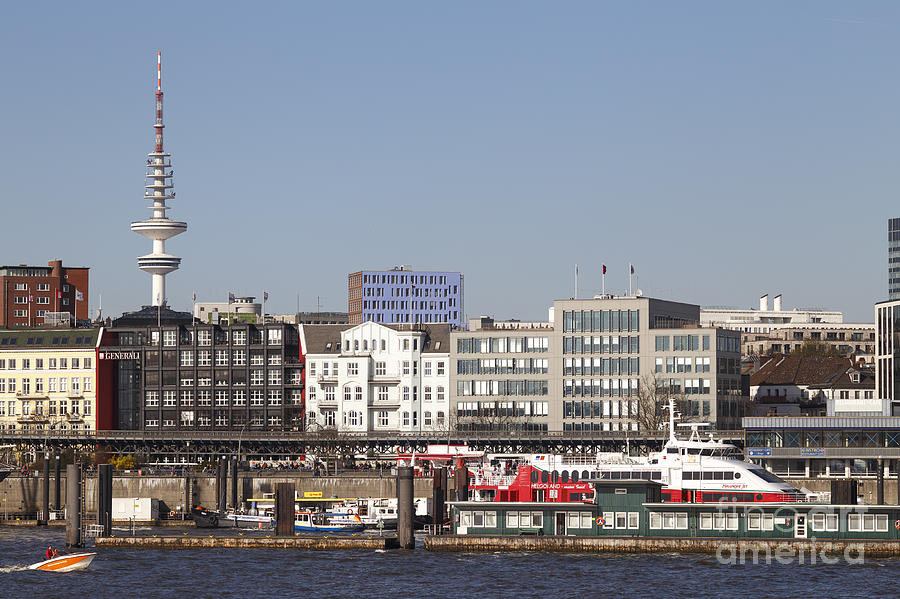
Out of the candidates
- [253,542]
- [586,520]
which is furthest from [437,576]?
[253,542]

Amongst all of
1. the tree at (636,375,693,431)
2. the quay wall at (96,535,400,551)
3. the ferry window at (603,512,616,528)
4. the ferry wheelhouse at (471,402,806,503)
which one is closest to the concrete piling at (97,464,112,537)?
the quay wall at (96,535,400,551)

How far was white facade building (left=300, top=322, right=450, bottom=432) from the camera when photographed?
194625 millimetres

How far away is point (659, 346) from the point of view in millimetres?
186750

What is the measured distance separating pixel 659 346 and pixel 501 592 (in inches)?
3958

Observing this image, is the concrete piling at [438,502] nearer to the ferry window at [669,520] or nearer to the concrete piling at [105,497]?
the ferry window at [669,520]

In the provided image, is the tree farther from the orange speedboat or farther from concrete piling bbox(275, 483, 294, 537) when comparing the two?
the orange speedboat

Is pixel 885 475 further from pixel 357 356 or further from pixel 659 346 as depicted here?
pixel 357 356

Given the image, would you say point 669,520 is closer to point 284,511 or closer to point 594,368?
point 284,511

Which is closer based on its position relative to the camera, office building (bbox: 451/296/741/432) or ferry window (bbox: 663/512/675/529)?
ferry window (bbox: 663/512/675/529)

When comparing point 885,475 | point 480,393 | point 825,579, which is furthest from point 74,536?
point 480,393

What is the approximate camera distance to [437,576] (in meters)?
94.1

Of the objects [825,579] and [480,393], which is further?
[480,393]

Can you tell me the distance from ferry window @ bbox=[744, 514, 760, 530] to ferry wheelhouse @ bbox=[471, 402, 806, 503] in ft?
3.91

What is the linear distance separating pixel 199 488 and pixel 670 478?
5479 centimetres
